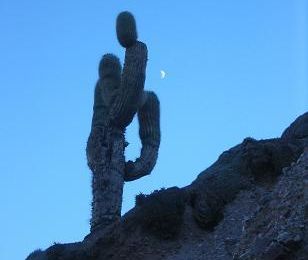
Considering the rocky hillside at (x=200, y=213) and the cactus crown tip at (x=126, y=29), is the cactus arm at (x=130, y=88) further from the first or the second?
the rocky hillside at (x=200, y=213)

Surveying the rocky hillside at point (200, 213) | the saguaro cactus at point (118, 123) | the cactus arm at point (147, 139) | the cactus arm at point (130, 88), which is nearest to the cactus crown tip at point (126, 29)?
the saguaro cactus at point (118, 123)

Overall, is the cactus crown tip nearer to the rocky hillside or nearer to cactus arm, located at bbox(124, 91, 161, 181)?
cactus arm, located at bbox(124, 91, 161, 181)

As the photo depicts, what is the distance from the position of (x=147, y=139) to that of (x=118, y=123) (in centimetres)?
116

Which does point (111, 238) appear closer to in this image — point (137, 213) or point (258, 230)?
point (137, 213)

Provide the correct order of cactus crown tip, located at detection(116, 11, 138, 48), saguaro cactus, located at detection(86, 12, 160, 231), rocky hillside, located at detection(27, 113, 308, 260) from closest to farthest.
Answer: rocky hillside, located at detection(27, 113, 308, 260) → saguaro cactus, located at detection(86, 12, 160, 231) → cactus crown tip, located at detection(116, 11, 138, 48)

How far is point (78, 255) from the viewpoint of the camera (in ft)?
50.0

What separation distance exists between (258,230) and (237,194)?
6.68m

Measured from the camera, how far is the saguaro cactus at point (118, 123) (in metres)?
17.6

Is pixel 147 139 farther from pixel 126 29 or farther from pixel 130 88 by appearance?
pixel 126 29

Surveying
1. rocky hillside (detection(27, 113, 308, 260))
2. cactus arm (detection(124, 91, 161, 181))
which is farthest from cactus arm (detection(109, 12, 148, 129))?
rocky hillside (detection(27, 113, 308, 260))

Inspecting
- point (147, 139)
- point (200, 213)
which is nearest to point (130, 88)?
point (147, 139)

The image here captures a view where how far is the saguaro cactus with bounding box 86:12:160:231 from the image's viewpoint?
17578 mm

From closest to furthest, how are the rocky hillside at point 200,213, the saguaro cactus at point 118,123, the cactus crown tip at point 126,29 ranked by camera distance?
the rocky hillside at point 200,213, the saguaro cactus at point 118,123, the cactus crown tip at point 126,29

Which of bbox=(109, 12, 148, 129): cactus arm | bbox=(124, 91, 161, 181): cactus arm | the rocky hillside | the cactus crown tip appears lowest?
the rocky hillside
